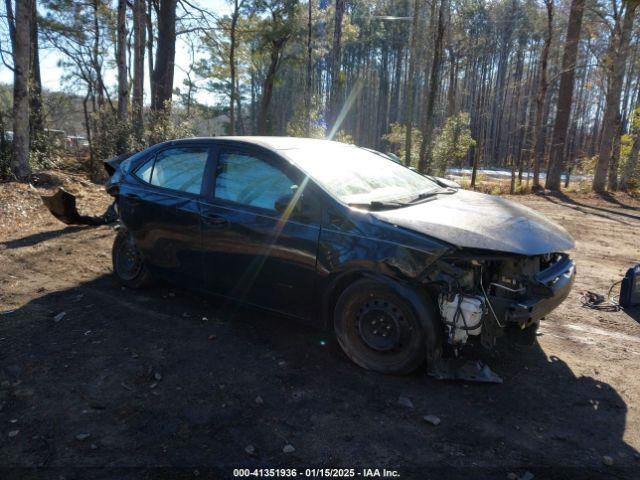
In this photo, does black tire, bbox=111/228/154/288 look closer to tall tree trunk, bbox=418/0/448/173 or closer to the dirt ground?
the dirt ground

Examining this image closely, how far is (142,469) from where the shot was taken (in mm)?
2414

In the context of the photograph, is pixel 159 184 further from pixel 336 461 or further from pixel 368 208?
pixel 336 461

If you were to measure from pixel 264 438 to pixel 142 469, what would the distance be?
2.17 feet

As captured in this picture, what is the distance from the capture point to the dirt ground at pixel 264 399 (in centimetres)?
252

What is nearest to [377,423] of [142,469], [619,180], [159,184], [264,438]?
[264,438]

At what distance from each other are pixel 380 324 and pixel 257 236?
1.22 metres

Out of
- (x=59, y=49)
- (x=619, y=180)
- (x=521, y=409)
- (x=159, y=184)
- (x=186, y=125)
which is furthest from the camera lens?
(x=59, y=49)

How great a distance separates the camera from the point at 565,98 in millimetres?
18109

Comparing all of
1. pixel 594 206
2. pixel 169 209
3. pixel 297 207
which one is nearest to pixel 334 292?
pixel 297 207

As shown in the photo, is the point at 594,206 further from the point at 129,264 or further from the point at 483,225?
the point at 129,264

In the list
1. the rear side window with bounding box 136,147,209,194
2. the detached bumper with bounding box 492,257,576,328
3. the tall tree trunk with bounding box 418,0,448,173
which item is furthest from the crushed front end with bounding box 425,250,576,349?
the tall tree trunk with bounding box 418,0,448,173

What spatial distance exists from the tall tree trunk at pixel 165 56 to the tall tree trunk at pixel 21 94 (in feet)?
21.9

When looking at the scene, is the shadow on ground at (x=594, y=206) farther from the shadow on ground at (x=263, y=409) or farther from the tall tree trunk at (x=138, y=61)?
the tall tree trunk at (x=138, y=61)

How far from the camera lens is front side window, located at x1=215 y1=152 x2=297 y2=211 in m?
3.76
